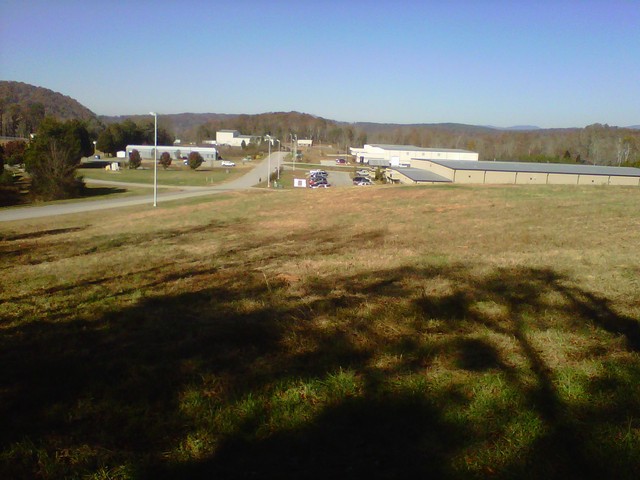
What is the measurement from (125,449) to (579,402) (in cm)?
334

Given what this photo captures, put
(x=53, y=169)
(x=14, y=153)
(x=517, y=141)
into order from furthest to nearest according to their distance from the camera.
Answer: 1. (x=517, y=141)
2. (x=14, y=153)
3. (x=53, y=169)

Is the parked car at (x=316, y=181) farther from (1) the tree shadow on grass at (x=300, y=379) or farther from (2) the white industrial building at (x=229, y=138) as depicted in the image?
(2) the white industrial building at (x=229, y=138)

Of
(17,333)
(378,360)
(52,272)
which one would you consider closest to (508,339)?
(378,360)

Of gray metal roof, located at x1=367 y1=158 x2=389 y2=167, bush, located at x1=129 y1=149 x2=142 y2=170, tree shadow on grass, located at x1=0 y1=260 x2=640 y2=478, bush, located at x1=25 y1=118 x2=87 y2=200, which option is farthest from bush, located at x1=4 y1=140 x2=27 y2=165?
tree shadow on grass, located at x1=0 y1=260 x2=640 y2=478

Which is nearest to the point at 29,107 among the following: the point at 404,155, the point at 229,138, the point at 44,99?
the point at 44,99

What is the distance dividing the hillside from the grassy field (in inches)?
5829

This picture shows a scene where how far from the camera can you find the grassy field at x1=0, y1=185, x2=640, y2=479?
3109 millimetres

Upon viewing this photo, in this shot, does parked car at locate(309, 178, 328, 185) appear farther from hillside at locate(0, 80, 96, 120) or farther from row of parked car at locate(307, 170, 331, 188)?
hillside at locate(0, 80, 96, 120)

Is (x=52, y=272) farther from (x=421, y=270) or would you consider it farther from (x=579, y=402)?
(x=579, y=402)

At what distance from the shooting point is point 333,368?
4273 millimetres

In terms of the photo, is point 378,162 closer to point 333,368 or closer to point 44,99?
point 333,368

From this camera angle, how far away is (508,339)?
4.79m

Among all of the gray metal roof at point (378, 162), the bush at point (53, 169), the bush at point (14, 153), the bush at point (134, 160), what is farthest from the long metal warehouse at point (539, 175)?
the bush at point (14, 153)

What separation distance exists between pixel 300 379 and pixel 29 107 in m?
148
